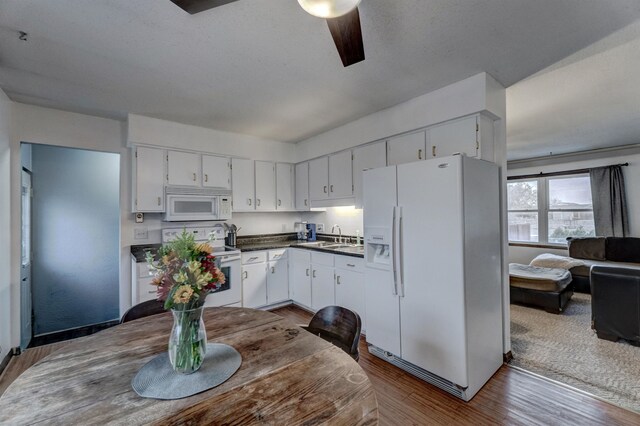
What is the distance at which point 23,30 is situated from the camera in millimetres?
1732

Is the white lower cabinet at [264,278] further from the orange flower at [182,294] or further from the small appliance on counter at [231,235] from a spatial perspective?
the orange flower at [182,294]

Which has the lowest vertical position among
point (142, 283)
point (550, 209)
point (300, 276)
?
point (300, 276)

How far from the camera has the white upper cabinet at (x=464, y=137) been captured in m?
2.38

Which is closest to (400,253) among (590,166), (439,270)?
(439,270)

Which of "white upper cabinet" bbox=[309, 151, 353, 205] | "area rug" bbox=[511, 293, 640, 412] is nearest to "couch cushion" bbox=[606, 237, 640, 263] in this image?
"area rug" bbox=[511, 293, 640, 412]

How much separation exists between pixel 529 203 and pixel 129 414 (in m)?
7.59

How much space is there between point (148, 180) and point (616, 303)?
17.3 feet

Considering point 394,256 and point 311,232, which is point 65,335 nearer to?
point 311,232

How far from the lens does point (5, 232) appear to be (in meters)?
2.61

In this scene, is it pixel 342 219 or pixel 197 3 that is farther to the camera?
pixel 342 219

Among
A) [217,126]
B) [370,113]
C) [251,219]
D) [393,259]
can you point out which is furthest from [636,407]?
[217,126]

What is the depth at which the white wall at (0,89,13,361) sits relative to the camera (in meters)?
2.51

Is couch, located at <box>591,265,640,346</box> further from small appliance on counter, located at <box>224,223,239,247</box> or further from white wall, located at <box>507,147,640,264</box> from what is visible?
small appliance on counter, located at <box>224,223,239,247</box>

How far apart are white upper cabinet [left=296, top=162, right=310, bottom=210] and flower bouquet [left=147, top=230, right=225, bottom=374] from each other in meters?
3.21
